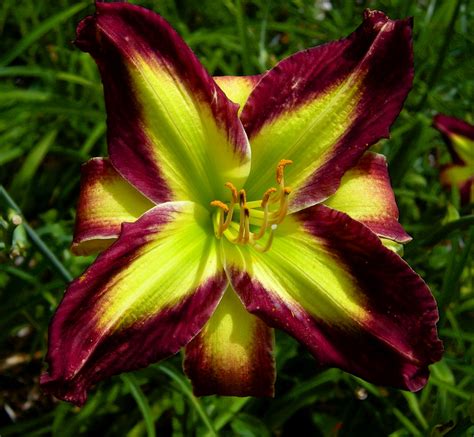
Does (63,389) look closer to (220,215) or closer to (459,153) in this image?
(220,215)

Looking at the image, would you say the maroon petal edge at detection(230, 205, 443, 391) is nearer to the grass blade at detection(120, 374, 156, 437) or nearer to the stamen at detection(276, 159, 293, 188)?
the stamen at detection(276, 159, 293, 188)

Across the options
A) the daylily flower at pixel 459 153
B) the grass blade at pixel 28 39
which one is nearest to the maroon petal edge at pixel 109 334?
the grass blade at pixel 28 39

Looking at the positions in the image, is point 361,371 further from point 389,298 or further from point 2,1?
point 2,1

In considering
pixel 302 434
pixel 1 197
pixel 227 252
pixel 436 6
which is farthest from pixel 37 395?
pixel 436 6

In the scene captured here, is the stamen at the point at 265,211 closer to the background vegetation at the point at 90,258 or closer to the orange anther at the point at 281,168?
the orange anther at the point at 281,168

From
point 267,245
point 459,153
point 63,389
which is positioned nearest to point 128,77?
point 267,245

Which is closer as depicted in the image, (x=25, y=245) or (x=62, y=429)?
(x=25, y=245)

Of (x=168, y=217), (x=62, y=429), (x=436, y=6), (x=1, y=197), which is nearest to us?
(x=168, y=217)
